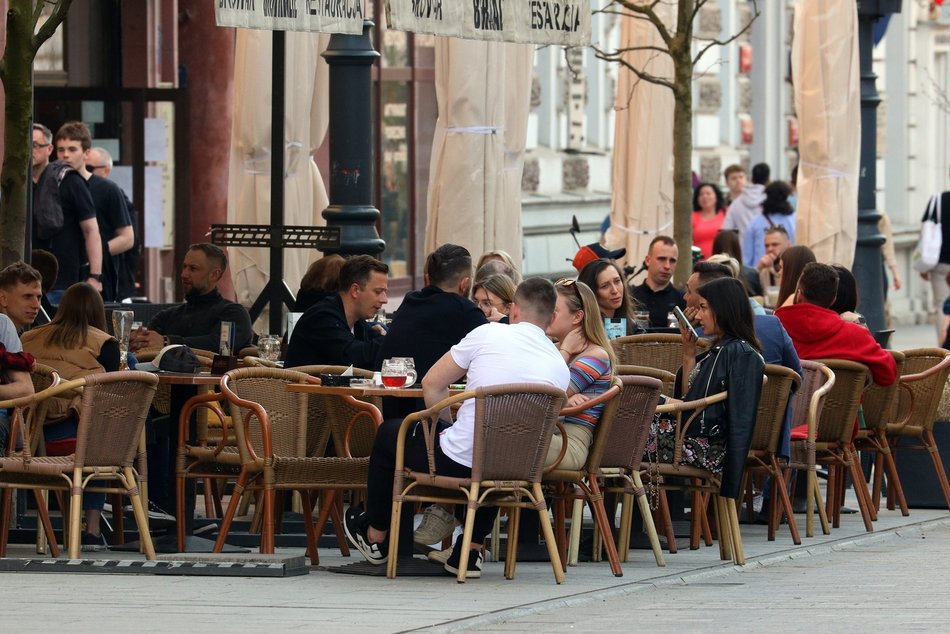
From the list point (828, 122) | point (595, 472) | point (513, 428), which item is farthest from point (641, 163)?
point (513, 428)

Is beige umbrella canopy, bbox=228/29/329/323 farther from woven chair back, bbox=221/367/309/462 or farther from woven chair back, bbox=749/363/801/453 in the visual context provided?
woven chair back, bbox=749/363/801/453

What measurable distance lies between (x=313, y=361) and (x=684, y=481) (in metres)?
1.86

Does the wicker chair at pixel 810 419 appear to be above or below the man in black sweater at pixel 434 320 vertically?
below

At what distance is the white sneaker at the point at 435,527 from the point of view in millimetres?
9484

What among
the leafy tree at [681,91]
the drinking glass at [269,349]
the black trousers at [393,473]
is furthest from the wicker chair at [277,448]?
the leafy tree at [681,91]

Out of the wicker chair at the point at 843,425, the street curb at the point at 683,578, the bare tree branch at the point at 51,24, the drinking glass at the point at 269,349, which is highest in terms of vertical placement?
the bare tree branch at the point at 51,24

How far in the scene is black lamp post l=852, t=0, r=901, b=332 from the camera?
1725cm

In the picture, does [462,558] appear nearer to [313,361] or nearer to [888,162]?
[313,361]

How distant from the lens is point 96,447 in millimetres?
9172

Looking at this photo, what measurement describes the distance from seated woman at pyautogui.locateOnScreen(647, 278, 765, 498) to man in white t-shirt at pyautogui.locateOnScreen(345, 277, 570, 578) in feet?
3.25

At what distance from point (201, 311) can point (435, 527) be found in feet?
9.95

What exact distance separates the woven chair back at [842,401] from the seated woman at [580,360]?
2033 millimetres

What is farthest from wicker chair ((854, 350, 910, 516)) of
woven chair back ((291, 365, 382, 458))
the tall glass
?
the tall glass

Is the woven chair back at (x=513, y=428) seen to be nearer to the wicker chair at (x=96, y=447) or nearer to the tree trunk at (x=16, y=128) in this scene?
the wicker chair at (x=96, y=447)
